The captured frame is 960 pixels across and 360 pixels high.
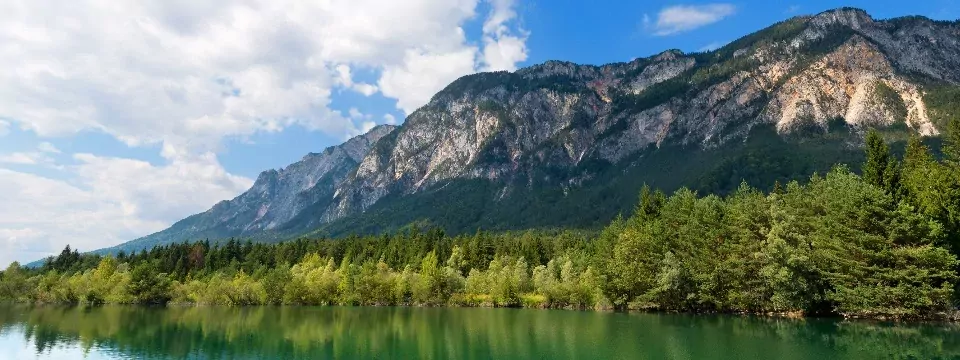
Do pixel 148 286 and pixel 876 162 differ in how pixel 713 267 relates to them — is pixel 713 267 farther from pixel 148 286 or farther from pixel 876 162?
pixel 148 286

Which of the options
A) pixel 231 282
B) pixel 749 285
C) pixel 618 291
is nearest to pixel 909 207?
pixel 749 285

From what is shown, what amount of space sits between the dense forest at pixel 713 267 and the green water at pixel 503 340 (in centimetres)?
456

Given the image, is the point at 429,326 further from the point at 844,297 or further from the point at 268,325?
the point at 844,297

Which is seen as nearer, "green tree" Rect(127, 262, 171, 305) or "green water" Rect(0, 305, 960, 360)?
"green water" Rect(0, 305, 960, 360)

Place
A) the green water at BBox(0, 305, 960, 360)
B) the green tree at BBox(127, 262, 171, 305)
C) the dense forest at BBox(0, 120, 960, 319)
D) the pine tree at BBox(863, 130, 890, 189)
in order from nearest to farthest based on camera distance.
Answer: the green water at BBox(0, 305, 960, 360), the dense forest at BBox(0, 120, 960, 319), the pine tree at BBox(863, 130, 890, 189), the green tree at BBox(127, 262, 171, 305)

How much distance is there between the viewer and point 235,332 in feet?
193

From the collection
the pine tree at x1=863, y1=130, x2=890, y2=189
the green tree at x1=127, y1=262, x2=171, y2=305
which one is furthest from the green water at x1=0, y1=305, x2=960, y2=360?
the green tree at x1=127, y1=262, x2=171, y2=305

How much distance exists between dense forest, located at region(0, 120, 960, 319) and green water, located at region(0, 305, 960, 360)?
4560mm

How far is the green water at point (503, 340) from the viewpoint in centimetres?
A: 3797

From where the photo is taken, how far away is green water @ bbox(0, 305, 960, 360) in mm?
37969

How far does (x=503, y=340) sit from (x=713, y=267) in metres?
36.3

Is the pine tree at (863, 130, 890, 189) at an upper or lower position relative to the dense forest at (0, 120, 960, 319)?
upper

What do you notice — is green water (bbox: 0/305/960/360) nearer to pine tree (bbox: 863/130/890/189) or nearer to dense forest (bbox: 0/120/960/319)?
dense forest (bbox: 0/120/960/319)

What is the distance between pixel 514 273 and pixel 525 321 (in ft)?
127
